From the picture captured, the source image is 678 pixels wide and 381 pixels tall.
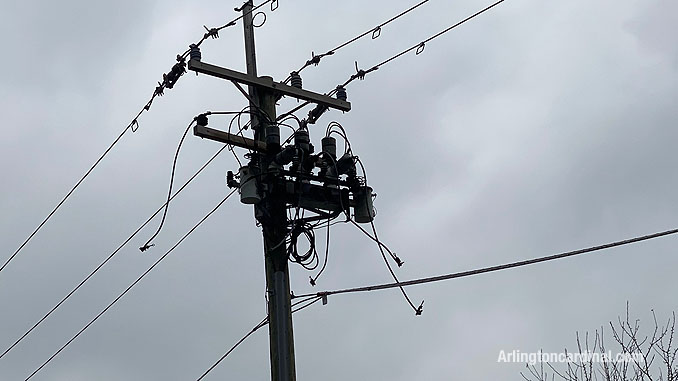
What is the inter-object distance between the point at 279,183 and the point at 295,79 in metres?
1.56

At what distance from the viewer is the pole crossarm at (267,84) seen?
11.2 m

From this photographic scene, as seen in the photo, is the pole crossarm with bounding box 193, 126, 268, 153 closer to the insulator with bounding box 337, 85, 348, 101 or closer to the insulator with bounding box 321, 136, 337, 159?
the insulator with bounding box 321, 136, 337, 159

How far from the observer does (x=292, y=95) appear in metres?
11.9

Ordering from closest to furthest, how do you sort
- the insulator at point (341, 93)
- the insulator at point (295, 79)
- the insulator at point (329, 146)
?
→ the insulator at point (329, 146) → the insulator at point (295, 79) → the insulator at point (341, 93)

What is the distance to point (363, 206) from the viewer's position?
11.6m

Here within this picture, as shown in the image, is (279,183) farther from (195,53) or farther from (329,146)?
(195,53)

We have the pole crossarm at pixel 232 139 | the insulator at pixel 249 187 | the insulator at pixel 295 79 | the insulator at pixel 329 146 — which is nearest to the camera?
the insulator at pixel 249 187

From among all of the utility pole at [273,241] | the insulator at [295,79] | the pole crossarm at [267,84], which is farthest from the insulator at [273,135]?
the insulator at [295,79]

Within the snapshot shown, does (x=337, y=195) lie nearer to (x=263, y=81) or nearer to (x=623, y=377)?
(x=263, y=81)

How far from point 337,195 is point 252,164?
42.7 inches

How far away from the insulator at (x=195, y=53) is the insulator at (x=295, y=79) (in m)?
1.23

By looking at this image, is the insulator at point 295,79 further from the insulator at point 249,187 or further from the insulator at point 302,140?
the insulator at point 249,187

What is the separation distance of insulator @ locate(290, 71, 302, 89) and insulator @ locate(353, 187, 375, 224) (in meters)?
1.50

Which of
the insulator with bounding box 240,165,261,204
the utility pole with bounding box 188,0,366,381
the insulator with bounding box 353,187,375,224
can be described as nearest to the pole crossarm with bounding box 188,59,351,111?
the utility pole with bounding box 188,0,366,381
